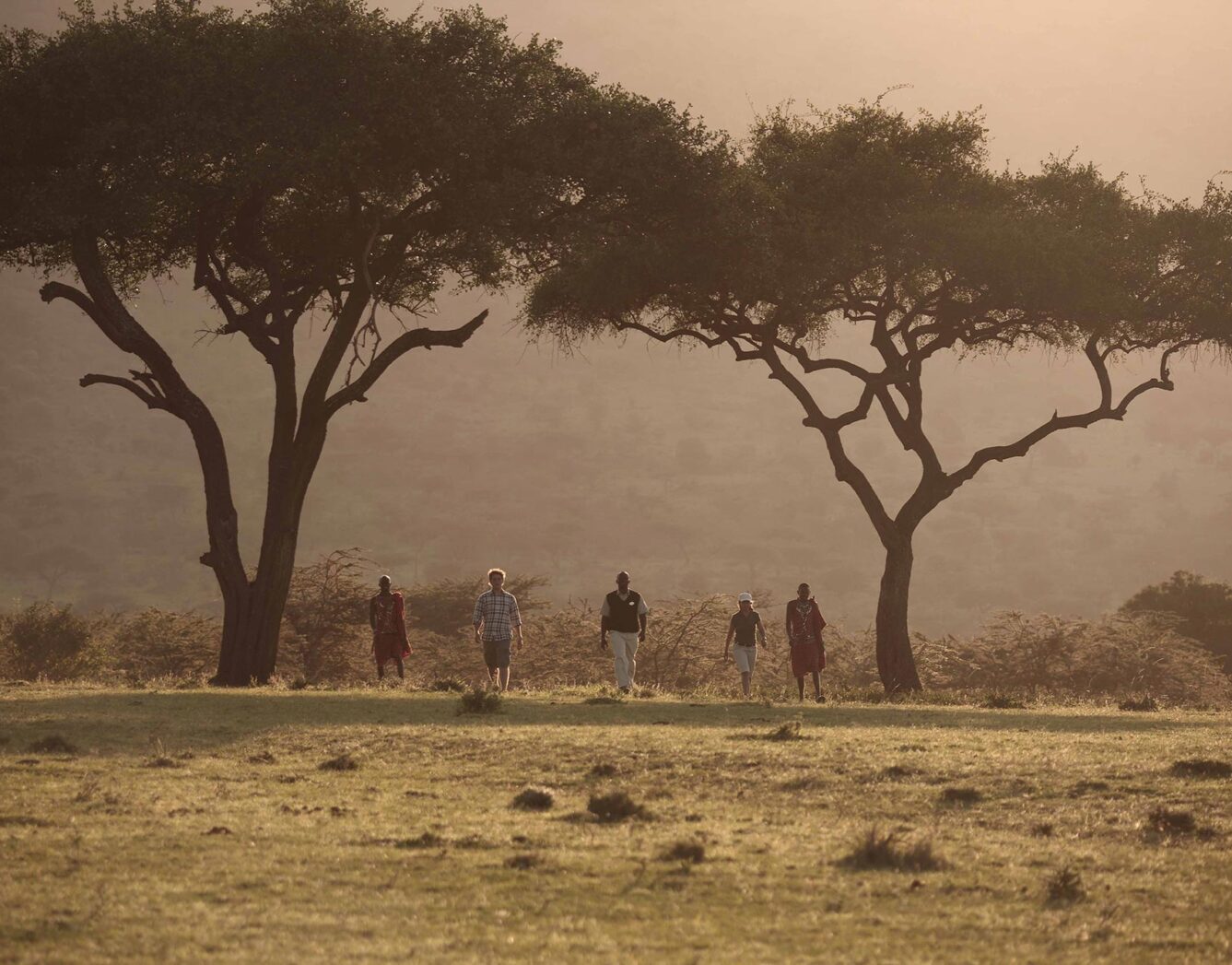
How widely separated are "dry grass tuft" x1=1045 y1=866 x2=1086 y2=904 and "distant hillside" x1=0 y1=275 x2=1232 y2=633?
135m

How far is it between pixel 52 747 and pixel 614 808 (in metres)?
6.19

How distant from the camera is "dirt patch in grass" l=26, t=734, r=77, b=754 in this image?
13945 millimetres

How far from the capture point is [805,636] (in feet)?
88.4

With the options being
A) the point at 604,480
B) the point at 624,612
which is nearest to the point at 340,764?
the point at 624,612

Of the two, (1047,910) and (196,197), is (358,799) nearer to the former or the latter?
(1047,910)

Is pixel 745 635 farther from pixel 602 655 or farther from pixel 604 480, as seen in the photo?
pixel 604 480

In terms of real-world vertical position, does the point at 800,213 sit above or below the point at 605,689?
above

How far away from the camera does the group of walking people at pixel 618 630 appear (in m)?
26.0

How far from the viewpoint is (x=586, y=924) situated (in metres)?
7.44

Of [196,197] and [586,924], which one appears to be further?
[196,197]

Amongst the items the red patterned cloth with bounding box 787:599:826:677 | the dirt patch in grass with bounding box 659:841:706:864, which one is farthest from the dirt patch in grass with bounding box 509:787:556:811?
the red patterned cloth with bounding box 787:599:826:677

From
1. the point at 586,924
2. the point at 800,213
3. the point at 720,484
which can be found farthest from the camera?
the point at 720,484

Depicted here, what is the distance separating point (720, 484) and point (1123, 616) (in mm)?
113009

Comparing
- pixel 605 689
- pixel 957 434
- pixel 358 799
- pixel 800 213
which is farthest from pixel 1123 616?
pixel 957 434
